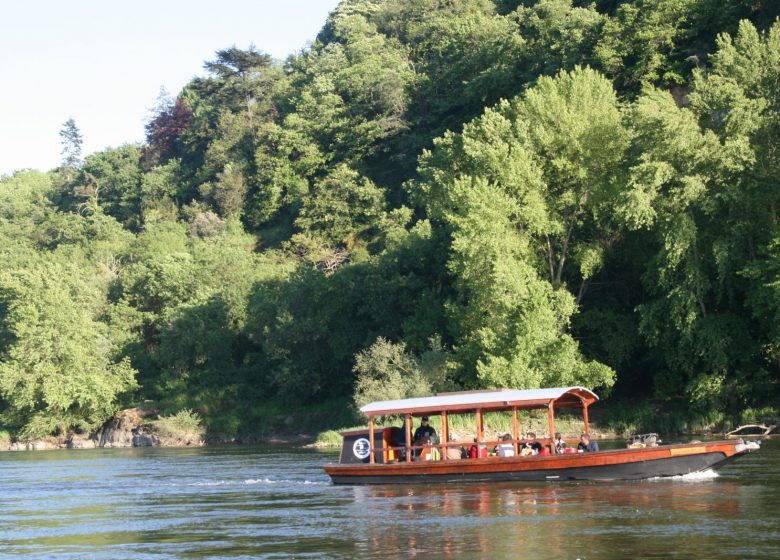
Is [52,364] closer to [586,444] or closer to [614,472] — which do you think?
[586,444]

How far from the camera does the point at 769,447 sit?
42625 millimetres

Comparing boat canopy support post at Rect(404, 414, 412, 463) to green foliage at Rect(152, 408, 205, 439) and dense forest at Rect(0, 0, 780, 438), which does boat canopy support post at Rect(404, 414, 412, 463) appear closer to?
dense forest at Rect(0, 0, 780, 438)

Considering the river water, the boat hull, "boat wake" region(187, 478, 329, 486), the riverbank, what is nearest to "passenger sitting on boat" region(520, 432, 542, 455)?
the boat hull

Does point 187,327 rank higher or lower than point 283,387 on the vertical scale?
higher

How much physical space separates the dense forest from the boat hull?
18007 millimetres

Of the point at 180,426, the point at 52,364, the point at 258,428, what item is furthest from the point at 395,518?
the point at 52,364

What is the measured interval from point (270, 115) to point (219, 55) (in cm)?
1307

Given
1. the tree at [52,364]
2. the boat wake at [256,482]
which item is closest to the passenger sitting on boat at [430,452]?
the boat wake at [256,482]

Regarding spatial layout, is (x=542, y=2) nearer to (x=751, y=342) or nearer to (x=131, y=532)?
(x=751, y=342)

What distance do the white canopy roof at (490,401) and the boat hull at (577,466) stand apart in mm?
1764

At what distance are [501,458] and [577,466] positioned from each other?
2.51 m

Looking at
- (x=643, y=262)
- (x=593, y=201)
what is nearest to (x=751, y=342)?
(x=643, y=262)

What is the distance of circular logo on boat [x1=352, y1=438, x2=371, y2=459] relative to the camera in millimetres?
38594

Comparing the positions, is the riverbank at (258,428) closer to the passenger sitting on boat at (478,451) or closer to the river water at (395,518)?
the river water at (395,518)
